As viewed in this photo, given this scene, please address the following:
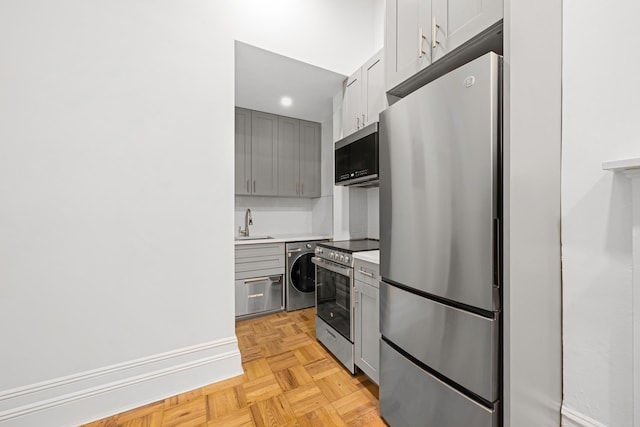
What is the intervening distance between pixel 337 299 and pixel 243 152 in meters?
2.13

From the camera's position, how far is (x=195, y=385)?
1.74 meters

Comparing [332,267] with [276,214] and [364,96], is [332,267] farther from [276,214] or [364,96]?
[276,214]

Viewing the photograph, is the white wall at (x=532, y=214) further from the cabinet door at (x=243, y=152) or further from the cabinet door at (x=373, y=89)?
the cabinet door at (x=243, y=152)

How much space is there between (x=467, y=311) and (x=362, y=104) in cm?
190

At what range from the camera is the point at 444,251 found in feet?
3.50

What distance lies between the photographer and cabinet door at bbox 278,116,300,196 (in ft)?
11.3

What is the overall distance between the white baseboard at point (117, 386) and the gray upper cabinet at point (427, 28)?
2.14 metres

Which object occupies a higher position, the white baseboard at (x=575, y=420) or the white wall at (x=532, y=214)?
the white wall at (x=532, y=214)

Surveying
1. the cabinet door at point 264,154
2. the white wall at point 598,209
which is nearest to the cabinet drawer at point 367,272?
the white wall at point 598,209

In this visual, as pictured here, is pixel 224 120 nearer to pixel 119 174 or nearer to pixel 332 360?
pixel 119 174

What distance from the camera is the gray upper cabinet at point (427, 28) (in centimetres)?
103

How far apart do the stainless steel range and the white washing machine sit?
2.58ft

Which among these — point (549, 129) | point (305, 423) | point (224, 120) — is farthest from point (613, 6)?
point (305, 423)

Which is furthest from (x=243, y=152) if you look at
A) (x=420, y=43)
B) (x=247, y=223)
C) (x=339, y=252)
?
(x=420, y=43)
